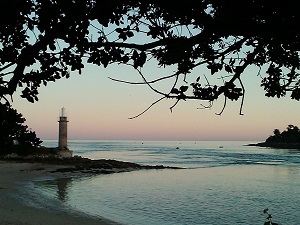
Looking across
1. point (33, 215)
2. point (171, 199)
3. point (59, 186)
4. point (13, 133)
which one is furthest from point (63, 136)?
point (13, 133)

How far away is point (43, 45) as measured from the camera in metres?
3.80

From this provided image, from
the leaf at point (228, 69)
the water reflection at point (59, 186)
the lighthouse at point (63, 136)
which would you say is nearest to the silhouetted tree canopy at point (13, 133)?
the leaf at point (228, 69)

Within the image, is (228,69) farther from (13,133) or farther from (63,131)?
(63,131)

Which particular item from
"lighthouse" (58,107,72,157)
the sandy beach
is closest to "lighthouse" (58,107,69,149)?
"lighthouse" (58,107,72,157)

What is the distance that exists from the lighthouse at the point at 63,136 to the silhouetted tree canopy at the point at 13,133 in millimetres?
54715

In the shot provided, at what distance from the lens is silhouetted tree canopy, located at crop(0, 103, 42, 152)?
4301mm

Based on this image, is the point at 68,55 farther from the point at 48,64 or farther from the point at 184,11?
the point at 184,11

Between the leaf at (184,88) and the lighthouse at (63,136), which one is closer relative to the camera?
the leaf at (184,88)

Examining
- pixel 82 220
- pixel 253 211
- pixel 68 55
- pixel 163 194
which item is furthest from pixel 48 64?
pixel 163 194

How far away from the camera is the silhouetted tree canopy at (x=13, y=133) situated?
4301mm

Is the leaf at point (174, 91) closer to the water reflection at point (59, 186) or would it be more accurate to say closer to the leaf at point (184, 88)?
the leaf at point (184, 88)

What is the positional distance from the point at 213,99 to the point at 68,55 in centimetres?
190

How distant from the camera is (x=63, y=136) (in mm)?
60188

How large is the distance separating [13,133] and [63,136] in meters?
57.1
